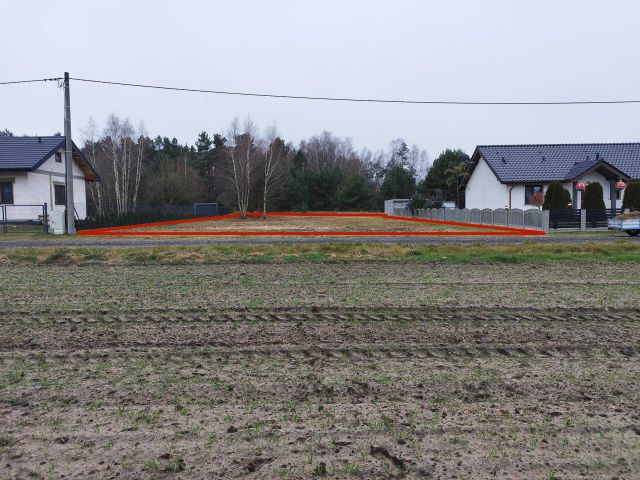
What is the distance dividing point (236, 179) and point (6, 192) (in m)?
25.2

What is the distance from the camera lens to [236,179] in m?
54.0

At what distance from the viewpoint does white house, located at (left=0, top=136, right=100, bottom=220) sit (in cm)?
3077

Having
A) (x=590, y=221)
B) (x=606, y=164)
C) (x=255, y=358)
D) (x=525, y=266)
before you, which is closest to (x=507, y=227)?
(x=590, y=221)

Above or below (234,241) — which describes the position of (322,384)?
below

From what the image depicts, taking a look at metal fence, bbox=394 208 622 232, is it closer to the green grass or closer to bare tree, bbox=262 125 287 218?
the green grass

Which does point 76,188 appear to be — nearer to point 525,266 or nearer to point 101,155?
point 101,155

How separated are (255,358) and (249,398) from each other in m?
1.07

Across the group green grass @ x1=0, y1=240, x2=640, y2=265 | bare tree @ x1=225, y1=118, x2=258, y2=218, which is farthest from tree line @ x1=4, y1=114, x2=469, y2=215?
green grass @ x1=0, y1=240, x2=640, y2=265

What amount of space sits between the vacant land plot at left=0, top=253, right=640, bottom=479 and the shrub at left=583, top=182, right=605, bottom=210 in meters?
23.0

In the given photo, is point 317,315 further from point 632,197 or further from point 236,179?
point 236,179

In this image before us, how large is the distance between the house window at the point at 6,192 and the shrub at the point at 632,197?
121 ft

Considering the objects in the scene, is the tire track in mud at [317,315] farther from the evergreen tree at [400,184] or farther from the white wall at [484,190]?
the evergreen tree at [400,184]

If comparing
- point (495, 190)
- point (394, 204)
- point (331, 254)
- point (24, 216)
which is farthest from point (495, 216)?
point (394, 204)

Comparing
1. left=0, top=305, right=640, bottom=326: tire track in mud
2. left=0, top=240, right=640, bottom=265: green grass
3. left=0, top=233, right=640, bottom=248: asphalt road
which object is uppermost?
left=0, top=233, right=640, bottom=248: asphalt road
